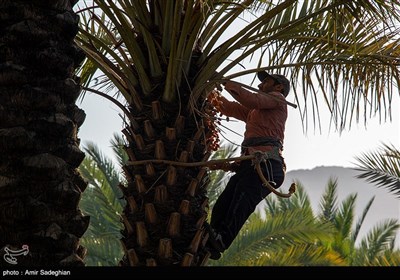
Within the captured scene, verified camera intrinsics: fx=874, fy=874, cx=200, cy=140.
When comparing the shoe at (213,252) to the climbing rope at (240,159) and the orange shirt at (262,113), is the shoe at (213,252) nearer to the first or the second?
the climbing rope at (240,159)

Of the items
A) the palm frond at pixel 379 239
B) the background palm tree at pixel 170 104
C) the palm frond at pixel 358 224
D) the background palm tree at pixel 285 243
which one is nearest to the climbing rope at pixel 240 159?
the background palm tree at pixel 170 104

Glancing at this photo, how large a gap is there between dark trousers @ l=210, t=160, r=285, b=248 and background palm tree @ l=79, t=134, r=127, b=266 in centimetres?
918

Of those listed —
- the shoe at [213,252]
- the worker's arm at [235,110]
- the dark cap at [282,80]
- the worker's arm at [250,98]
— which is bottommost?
the shoe at [213,252]

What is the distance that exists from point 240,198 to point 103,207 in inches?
405

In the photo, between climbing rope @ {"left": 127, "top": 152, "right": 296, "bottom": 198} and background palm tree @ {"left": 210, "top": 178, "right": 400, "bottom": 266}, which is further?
background palm tree @ {"left": 210, "top": 178, "right": 400, "bottom": 266}

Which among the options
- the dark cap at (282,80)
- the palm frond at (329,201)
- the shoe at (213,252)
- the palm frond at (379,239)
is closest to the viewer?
the shoe at (213,252)

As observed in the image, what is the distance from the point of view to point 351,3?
6.28 m

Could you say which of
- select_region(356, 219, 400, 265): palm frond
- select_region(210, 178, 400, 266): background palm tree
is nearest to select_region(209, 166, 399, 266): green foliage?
select_region(210, 178, 400, 266): background palm tree

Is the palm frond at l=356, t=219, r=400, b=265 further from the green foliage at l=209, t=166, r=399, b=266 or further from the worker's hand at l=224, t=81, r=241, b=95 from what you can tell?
the worker's hand at l=224, t=81, r=241, b=95

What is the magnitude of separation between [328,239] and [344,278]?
1193 centimetres

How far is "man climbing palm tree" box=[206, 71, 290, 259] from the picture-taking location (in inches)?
253

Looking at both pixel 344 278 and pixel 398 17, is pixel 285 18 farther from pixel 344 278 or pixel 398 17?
pixel 344 278

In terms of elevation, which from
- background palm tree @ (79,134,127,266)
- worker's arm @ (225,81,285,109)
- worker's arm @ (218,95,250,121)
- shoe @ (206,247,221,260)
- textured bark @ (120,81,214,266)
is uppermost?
worker's arm @ (225,81,285,109)

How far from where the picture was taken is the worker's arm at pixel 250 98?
650cm
